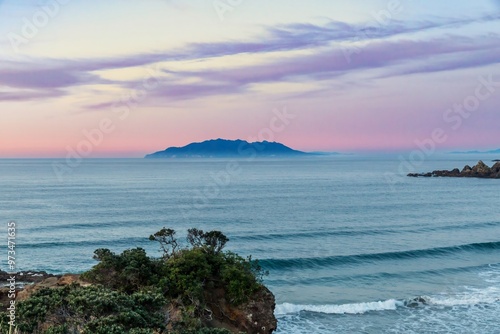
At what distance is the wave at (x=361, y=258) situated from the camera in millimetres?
37344

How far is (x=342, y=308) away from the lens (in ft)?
91.6

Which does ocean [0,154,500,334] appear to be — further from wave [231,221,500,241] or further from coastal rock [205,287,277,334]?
coastal rock [205,287,277,334]

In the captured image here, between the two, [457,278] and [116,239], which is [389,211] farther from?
[116,239]

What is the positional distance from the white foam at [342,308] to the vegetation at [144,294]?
262 inches

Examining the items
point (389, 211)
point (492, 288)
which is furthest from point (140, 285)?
point (389, 211)

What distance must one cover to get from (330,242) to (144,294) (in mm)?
30690

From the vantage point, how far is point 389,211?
2514 inches

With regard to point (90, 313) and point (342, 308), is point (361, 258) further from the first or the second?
point (90, 313)

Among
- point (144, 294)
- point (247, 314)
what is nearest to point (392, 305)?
point (247, 314)

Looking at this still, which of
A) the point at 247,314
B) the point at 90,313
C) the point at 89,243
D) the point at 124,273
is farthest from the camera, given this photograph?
the point at 89,243

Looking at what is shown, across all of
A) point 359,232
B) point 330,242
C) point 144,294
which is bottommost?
point 330,242

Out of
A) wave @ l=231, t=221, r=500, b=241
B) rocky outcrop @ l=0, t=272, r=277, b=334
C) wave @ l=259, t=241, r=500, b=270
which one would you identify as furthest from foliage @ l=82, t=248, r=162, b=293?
wave @ l=231, t=221, r=500, b=241

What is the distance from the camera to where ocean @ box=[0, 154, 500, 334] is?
27.6 m

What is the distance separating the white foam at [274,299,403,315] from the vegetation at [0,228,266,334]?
666 centimetres
